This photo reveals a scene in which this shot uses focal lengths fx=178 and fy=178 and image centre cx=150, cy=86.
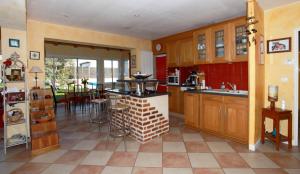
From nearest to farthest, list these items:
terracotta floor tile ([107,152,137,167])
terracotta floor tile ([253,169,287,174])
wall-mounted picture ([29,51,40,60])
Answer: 1. terracotta floor tile ([253,169,287,174])
2. terracotta floor tile ([107,152,137,167])
3. wall-mounted picture ([29,51,40,60])

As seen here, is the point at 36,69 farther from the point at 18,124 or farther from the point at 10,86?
the point at 18,124

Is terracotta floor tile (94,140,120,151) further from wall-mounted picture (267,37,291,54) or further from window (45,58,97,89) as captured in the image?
window (45,58,97,89)

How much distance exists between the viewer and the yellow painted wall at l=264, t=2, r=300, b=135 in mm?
→ 3086

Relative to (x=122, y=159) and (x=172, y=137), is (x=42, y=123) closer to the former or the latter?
(x=122, y=159)

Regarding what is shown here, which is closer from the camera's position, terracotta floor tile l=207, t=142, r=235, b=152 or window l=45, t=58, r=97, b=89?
terracotta floor tile l=207, t=142, r=235, b=152

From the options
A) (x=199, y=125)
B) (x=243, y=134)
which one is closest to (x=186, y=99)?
(x=199, y=125)

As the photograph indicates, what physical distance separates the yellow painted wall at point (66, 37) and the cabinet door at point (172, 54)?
106cm

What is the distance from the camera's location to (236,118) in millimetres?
3295

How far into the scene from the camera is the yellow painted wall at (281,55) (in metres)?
3.09

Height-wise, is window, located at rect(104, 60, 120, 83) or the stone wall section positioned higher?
window, located at rect(104, 60, 120, 83)

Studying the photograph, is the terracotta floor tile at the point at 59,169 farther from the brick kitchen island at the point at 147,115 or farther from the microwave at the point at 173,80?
the microwave at the point at 173,80

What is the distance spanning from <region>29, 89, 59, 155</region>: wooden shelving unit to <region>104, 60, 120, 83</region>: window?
5.84m

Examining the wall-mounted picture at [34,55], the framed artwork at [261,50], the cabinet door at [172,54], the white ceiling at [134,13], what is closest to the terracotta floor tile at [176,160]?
the framed artwork at [261,50]

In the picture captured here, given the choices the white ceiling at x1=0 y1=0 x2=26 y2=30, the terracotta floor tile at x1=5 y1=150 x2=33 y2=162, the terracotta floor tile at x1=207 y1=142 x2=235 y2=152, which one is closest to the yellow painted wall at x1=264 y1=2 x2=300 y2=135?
the terracotta floor tile at x1=207 y1=142 x2=235 y2=152
